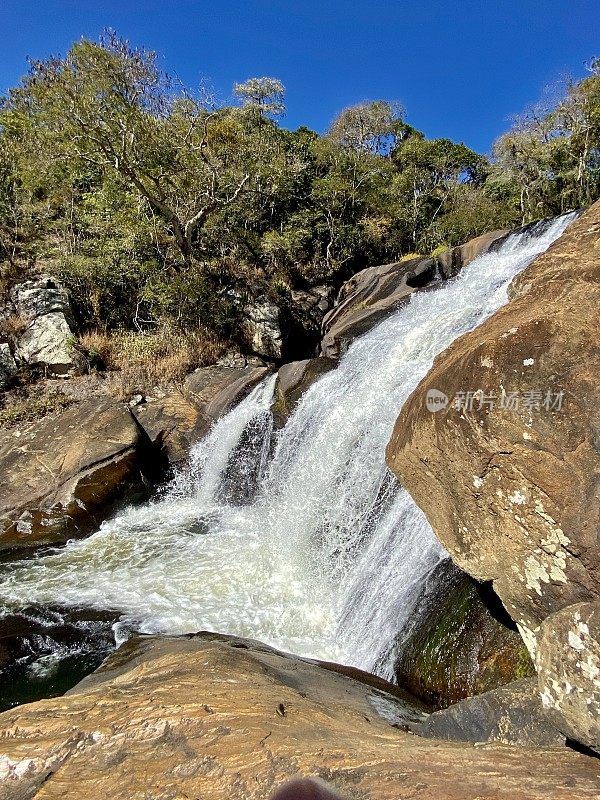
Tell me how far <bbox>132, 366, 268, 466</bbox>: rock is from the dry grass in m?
0.48

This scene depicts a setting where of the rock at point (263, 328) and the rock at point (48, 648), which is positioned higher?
the rock at point (263, 328)

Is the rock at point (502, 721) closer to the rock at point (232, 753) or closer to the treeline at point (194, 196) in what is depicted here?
the rock at point (232, 753)

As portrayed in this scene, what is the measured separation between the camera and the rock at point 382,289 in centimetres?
1066

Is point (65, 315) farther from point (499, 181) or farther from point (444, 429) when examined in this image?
point (499, 181)

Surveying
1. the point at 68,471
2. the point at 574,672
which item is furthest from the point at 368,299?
the point at 574,672

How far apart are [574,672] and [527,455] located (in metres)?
0.93

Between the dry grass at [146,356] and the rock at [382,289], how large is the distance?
3308 millimetres

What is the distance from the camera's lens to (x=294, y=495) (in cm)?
717

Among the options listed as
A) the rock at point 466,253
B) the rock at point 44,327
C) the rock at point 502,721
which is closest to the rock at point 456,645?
the rock at point 502,721

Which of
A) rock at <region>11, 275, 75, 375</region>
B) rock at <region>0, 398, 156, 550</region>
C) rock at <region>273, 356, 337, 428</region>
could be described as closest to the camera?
rock at <region>0, 398, 156, 550</region>

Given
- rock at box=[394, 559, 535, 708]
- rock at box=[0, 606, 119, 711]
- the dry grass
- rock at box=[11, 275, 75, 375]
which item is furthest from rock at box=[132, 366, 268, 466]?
rock at box=[394, 559, 535, 708]

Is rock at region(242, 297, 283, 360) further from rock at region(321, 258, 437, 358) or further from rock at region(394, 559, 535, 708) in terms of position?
rock at region(394, 559, 535, 708)

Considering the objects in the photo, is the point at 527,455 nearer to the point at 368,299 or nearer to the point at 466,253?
the point at 466,253

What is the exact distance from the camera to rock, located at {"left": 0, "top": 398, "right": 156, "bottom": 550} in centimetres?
769
